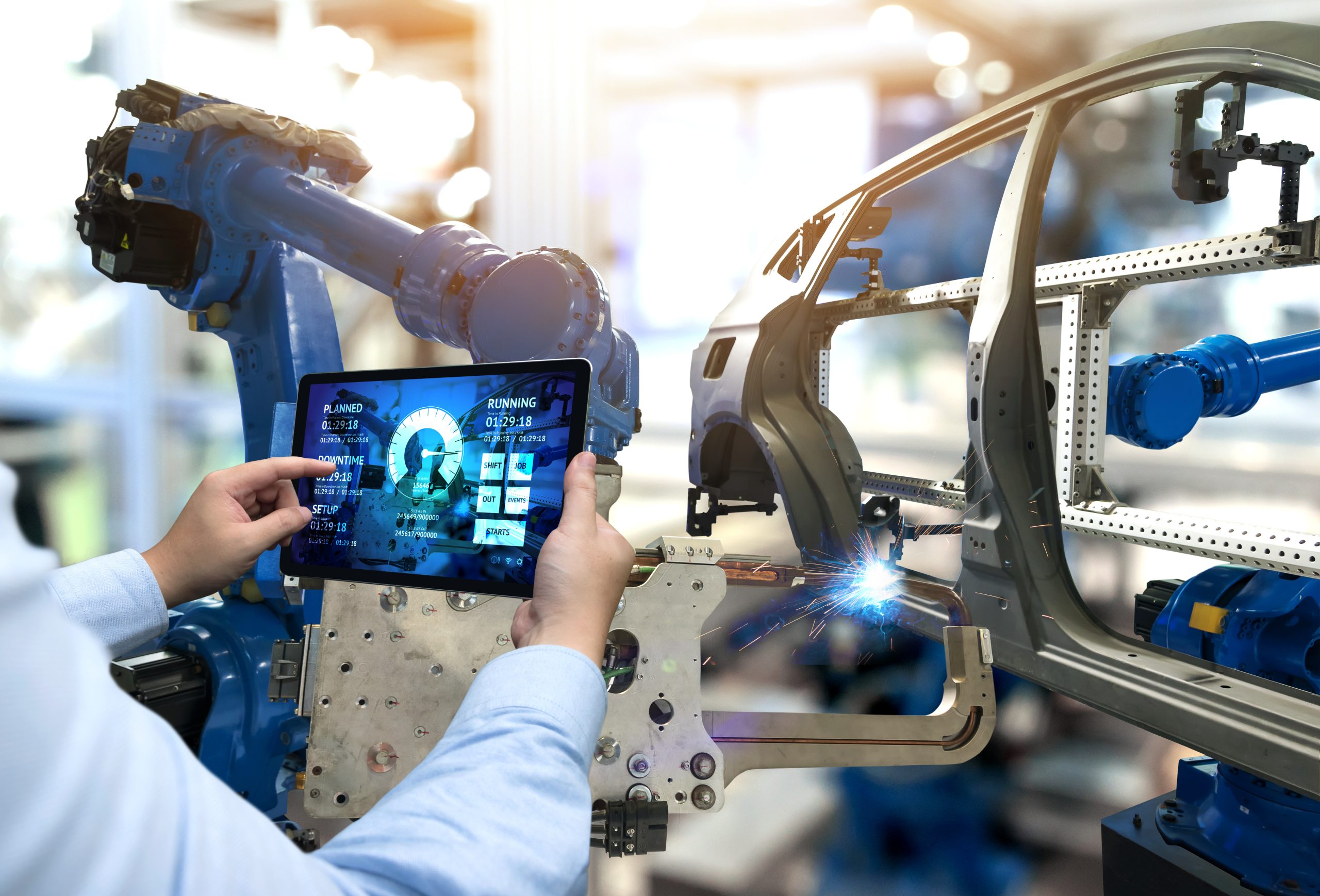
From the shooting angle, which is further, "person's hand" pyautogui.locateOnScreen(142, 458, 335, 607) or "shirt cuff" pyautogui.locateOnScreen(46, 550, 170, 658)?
"person's hand" pyautogui.locateOnScreen(142, 458, 335, 607)

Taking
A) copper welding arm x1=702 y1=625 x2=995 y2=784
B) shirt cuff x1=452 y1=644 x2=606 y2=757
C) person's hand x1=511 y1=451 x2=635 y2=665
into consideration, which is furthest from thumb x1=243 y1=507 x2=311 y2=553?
copper welding arm x1=702 y1=625 x2=995 y2=784

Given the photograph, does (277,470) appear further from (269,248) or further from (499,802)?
(269,248)

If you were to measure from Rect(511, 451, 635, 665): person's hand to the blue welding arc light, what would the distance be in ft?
7.29

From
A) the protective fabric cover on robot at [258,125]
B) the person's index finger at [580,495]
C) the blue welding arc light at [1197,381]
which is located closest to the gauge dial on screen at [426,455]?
the person's index finger at [580,495]

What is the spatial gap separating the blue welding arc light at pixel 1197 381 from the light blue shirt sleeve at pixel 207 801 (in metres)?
2.43

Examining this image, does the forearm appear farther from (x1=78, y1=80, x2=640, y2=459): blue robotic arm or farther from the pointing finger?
(x1=78, y1=80, x2=640, y2=459): blue robotic arm

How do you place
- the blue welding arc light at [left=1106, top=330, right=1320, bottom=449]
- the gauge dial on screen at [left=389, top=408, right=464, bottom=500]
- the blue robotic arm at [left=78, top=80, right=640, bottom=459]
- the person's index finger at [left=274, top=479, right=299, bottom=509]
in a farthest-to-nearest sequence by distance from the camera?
the blue welding arc light at [left=1106, top=330, right=1320, bottom=449]
the blue robotic arm at [left=78, top=80, right=640, bottom=459]
the person's index finger at [left=274, top=479, right=299, bottom=509]
the gauge dial on screen at [left=389, top=408, right=464, bottom=500]

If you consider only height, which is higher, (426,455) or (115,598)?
(426,455)

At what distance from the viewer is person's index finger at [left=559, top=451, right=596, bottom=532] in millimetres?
1121

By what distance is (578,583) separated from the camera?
105 cm

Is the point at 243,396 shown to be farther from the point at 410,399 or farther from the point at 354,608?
the point at 410,399

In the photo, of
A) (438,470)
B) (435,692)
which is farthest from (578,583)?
(435,692)

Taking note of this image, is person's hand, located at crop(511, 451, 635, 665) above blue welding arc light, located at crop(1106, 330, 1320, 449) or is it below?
below

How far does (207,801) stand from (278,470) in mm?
943
